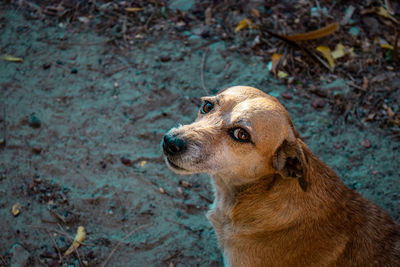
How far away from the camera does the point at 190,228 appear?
4.21 m

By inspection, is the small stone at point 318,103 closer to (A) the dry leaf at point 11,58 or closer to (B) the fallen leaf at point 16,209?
(B) the fallen leaf at point 16,209

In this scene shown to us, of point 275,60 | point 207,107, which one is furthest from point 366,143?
point 207,107

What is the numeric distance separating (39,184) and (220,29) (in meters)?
3.56

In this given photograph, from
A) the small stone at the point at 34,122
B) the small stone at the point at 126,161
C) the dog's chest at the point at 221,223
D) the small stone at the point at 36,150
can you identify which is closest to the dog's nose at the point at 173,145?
the dog's chest at the point at 221,223

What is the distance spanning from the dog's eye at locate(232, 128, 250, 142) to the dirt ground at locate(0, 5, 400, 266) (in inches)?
64.8

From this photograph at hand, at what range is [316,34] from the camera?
5.46 m

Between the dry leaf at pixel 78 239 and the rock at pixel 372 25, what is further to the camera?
the rock at pixel 372 25

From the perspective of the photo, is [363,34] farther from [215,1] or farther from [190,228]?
[190,228]

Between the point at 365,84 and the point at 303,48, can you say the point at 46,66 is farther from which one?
the point at 365,84

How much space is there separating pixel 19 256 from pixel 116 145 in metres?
1.67

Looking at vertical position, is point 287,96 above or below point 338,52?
below

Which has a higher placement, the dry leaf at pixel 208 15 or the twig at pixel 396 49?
the dry leaf at pixel 208 15

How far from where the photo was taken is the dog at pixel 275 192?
2.97m

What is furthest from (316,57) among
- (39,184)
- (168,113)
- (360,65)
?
(39,184)
